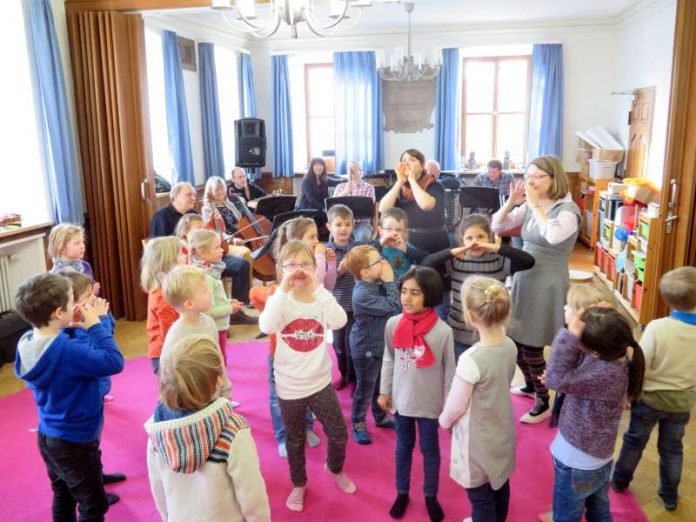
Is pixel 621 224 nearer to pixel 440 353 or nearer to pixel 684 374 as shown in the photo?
pixel 684 374

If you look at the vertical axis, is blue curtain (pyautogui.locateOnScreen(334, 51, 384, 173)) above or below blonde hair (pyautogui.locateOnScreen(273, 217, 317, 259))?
above

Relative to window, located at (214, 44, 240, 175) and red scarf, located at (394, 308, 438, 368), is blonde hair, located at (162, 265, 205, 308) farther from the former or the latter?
window, located at (214, 44, 240, 175)

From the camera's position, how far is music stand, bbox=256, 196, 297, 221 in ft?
17.2

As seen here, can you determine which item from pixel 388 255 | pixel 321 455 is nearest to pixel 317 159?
pixel 388 255

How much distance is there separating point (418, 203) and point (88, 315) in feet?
6.55

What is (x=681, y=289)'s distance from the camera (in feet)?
6.66

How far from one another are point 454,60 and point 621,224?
394 centimetres

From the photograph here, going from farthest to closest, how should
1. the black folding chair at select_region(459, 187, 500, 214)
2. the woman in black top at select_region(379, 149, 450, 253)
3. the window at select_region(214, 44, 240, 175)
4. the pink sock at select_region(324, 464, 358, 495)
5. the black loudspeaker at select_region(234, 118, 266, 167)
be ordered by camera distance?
the window at select_region(214, 44, 240, 175) → the black loudspeaker at select_region(234, 118, 266, 167) → the black folding chair at select_region(459, 187, 500, 214) → the woman in black top at select_region(379, 149, 450, 253) → the pink sock at select_region(324, 464, 358, 495)

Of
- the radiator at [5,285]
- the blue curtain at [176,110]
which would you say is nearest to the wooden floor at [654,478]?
the radiator at [5,285]

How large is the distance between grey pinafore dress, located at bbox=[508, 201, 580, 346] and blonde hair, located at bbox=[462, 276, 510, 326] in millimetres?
972

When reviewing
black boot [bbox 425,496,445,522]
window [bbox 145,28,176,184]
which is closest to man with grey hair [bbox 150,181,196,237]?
window [bbox 145,28,176,184]

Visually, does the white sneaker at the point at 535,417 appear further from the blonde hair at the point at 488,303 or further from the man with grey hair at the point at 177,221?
the man with grey hair at the point at 177,221

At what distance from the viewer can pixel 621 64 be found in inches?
300

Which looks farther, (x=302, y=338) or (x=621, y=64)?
(x=621, y=64)
